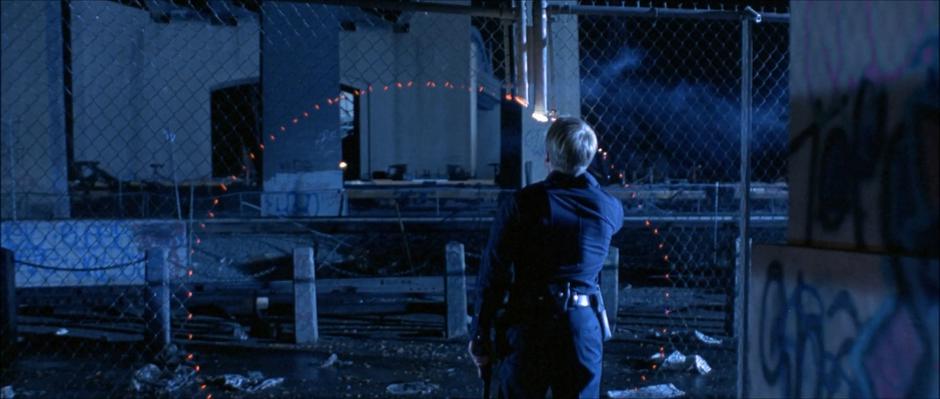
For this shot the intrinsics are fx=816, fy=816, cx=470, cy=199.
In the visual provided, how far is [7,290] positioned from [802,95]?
7320 millimetres

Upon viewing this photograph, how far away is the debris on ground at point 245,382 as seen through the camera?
6.53 m

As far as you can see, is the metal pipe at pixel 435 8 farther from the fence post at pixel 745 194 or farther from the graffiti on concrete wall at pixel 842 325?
the graffiti on concrete wall at pixel 842 325

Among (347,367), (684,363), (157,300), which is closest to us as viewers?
(684,363)

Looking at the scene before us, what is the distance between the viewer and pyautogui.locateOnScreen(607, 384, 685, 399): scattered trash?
6195 mm

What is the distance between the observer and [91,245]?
1106 centimetres

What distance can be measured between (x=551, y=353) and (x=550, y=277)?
0.33m

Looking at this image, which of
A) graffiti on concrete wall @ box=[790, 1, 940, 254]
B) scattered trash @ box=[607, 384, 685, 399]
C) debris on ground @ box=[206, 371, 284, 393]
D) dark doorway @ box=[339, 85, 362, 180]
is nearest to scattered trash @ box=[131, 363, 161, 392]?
debris on ground @ box=[206, 371, 284, 393]

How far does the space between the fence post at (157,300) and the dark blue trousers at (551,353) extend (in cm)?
505

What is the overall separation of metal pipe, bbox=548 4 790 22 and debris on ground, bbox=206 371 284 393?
398 centimetres

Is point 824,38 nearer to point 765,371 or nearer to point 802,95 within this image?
point 802,95

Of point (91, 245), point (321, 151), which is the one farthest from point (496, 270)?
point (321, 151)

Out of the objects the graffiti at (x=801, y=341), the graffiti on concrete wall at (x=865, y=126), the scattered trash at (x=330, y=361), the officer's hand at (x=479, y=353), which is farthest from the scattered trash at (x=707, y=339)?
the graffiti on concrete wall at (x=865, y=126)

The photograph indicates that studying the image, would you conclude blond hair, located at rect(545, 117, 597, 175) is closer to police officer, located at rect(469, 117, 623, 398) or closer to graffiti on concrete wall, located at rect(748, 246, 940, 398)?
police officer, located at rect(469, 117, 623, 398)

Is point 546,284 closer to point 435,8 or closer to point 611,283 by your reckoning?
point 435,8
